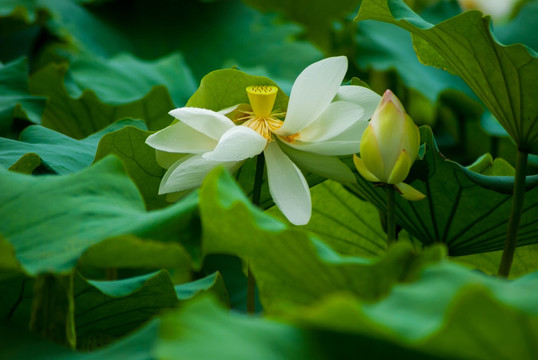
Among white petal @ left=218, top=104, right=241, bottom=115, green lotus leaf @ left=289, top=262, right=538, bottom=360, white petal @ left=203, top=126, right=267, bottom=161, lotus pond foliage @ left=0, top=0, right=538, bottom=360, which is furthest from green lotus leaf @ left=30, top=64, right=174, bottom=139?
green lotus leaf @ left=289, top=262, right=538, bottom=360

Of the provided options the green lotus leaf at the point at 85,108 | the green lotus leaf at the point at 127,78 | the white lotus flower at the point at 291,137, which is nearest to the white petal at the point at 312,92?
the white lotus flower at the point at 291,137

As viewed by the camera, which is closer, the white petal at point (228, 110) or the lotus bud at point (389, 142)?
the lotus bud at point (389, 142)

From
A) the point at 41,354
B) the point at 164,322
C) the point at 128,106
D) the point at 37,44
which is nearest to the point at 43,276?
the point at 41,354

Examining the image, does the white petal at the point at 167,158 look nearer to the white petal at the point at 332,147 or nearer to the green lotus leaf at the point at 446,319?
the white petal at the point at 332,147

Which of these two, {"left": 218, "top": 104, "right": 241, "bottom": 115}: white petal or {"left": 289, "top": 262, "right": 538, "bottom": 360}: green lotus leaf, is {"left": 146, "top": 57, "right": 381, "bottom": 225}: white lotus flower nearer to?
{"left": 218, "top": 104, "right": 241, "bottom": 115}: white petal

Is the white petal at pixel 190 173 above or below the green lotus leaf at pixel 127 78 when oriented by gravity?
above

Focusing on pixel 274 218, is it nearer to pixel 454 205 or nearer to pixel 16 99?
pixel 454 205

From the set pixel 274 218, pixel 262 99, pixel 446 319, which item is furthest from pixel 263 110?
pixel 446 319

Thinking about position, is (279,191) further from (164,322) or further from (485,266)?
(485,266)
